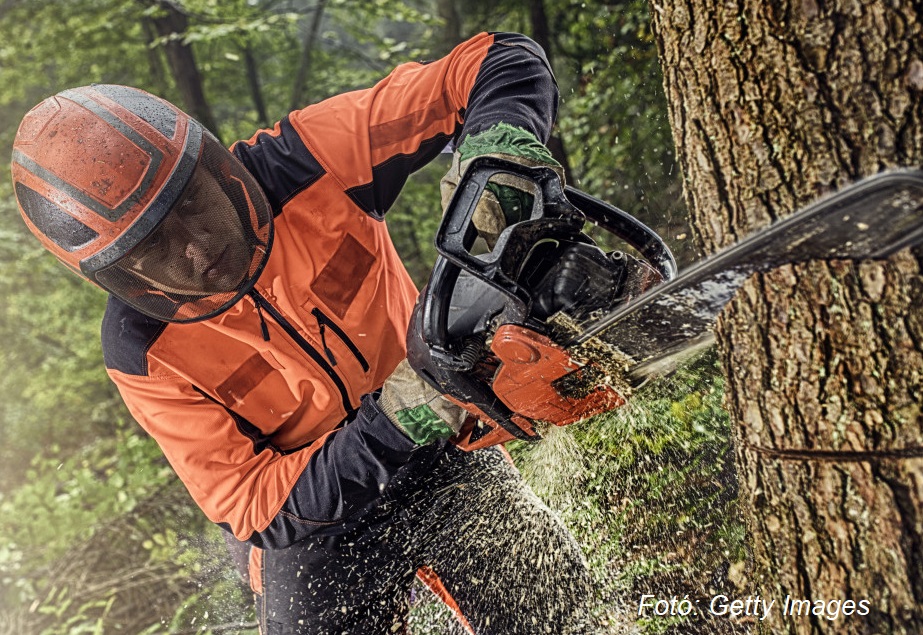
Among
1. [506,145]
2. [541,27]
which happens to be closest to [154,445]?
[541,27]

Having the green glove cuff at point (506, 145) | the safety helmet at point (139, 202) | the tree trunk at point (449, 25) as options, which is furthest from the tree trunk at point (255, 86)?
the green glove cuff at point (506, 145)

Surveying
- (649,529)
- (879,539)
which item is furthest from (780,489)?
(649,529)

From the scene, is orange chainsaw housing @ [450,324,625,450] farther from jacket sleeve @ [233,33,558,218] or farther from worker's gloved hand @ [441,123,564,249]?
jacket sleeve @ [233,33,558,218]

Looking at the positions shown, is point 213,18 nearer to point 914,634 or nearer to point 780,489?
point 780,489

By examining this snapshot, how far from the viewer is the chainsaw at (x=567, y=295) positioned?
102 centimetres

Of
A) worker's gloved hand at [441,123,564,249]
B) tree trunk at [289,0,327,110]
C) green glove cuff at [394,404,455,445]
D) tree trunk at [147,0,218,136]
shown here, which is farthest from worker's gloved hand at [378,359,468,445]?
tree trunk at [289,0,327,110]

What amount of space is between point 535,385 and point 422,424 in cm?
42

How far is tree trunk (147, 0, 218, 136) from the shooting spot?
17.8 ft

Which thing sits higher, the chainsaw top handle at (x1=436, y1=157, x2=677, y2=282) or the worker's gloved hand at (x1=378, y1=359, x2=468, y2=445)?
the chainsaw top handle at (x1=436, y1=157, x2=677, y2=282)

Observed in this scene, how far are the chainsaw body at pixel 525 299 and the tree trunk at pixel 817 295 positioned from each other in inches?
9.9

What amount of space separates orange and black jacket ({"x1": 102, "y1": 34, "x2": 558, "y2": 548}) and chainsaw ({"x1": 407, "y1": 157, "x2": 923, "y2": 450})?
421 millimetres

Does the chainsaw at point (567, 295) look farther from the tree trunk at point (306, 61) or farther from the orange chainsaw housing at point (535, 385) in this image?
the tree trunk at point (306, 61)

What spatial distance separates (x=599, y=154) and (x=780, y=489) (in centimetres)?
372

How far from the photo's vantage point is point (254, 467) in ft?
6.66
